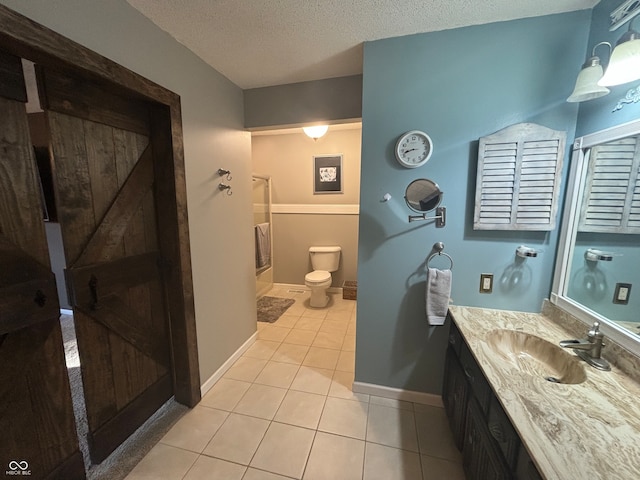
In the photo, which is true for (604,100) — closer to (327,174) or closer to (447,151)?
(447,151)

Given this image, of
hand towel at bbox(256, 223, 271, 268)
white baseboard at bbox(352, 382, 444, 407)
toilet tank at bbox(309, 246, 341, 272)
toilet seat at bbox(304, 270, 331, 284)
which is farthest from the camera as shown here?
toilet tank at bbox(309, 246, 341, 272)

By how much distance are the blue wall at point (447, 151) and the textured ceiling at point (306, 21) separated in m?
0.09

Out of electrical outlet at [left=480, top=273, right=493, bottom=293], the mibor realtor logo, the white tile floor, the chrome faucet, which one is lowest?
the white tile floor

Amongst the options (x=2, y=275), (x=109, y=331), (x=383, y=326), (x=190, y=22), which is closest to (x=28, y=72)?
(x=190, y=22)

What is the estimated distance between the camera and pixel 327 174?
3.93 metres

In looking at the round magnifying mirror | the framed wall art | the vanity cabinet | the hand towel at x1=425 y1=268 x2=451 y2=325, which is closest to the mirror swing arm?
the round magnifying mirror

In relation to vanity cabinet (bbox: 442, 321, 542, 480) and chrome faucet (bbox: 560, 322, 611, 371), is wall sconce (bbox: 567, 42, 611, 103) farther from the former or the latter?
vanity cabinet (bbox: 442, 321, 542, 480)

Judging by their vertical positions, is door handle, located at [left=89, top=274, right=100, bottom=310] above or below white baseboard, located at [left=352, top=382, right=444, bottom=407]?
above

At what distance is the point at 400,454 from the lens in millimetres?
1484

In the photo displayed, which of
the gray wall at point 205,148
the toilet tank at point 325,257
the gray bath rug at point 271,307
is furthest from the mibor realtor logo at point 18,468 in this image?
the toilet tank at point 325,257

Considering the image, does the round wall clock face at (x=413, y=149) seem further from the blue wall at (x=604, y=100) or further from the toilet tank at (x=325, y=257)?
the toilet tank at (x=325, y=257)

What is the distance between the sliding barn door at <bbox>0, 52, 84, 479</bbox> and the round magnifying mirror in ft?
6.25

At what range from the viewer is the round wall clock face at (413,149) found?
160 cm

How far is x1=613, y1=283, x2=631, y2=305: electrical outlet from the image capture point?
1.15m
